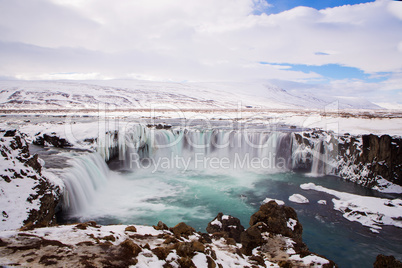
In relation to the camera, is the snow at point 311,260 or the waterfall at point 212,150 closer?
the snow at point 311,260

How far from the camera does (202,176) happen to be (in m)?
17.6

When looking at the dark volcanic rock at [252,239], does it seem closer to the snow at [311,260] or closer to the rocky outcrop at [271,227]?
the rocky outcrop at [271,227]

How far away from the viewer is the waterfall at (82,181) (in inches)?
388

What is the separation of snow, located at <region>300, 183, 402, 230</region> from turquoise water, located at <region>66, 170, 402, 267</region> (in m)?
0.41

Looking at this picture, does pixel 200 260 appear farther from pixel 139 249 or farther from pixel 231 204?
pixel 231 204

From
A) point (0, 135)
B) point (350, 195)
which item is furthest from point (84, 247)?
point (350, 195)

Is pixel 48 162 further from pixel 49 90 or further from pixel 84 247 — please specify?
pixel 49 90

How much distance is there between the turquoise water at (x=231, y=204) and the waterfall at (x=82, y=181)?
39cm

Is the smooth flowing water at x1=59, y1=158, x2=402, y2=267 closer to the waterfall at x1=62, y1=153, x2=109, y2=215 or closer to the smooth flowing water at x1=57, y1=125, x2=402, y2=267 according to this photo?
the smooth flowing water at x1=57, y1=125, x2=402, y2=267

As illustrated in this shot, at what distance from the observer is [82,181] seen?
11.4m

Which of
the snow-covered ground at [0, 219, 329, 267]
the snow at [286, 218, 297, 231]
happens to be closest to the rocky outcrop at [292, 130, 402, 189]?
the snow at [286, 218, 297, 231]

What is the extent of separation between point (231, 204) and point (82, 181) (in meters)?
7.66

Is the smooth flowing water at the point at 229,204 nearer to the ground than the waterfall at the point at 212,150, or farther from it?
nearer to the ground

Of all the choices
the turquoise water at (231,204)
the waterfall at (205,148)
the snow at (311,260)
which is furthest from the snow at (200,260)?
the waterfall at (205,148)
